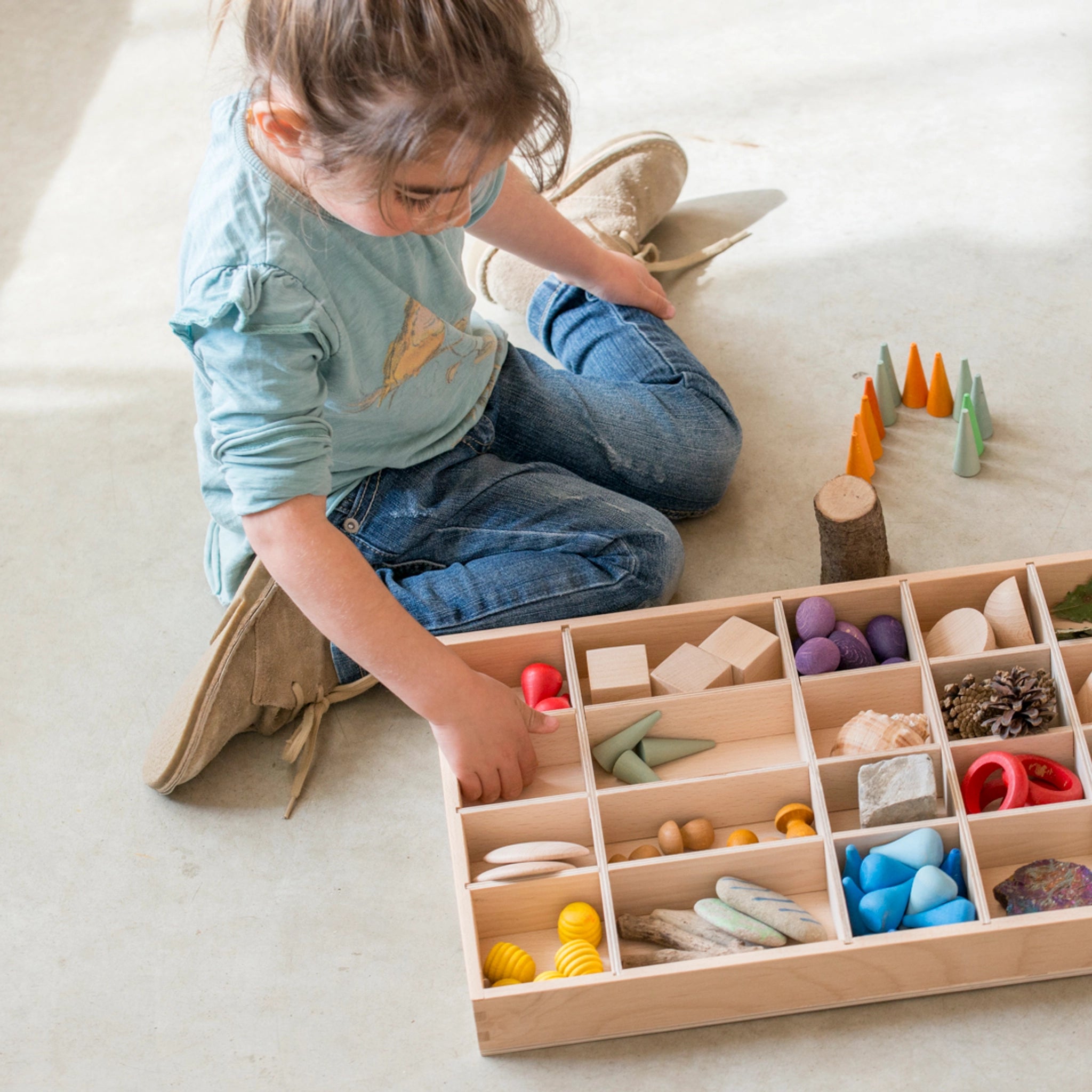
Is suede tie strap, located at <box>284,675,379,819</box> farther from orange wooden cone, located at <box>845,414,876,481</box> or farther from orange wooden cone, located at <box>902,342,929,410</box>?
orange wooden cone, located at <box>902,342,929,410</box>

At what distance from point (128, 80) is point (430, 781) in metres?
1.53

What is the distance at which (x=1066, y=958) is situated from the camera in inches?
39.0

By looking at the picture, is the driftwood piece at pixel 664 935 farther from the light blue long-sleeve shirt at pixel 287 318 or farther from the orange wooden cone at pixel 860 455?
the orange wooden cone at pixel 860 455

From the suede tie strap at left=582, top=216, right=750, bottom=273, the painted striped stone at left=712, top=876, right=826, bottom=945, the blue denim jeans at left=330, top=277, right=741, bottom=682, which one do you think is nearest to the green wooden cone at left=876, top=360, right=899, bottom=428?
the blue denim jeans at left=330, top=277, right=741, bottom=682

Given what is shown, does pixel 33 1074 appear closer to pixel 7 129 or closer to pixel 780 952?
pixel 780 952

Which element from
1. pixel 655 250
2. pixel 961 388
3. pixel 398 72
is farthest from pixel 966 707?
pixel 655 250

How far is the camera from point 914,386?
58.0 inches

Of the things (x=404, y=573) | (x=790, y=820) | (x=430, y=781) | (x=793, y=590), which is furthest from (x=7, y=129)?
(x=790, y=820)

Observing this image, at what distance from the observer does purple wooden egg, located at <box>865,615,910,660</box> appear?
118cm

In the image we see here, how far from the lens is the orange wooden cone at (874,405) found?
1437mm

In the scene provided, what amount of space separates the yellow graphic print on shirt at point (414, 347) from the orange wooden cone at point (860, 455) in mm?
463

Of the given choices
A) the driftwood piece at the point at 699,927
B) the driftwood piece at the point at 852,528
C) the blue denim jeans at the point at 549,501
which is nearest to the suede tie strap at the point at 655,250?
the blue denim jeans at the point at 549,501

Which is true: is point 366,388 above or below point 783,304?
above

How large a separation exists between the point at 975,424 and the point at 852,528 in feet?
1.04
